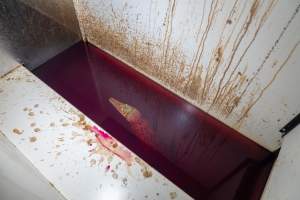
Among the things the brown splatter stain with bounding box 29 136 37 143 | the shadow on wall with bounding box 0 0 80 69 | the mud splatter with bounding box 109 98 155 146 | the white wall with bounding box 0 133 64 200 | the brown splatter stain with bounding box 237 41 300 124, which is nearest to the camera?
the white wall with bounding box 0 133 64 200

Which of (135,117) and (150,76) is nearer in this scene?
(135,117)

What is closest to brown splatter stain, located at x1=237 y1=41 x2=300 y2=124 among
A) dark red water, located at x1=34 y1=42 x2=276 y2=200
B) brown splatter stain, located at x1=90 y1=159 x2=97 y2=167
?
dark red water, located at x1=34 y1=42 x2=276 y2=200

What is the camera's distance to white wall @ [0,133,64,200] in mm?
625

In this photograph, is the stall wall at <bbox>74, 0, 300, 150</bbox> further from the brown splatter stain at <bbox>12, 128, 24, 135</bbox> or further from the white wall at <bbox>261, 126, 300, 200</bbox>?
the brown splatter stain at <bbox>12, 128, 24, 135</bbox>

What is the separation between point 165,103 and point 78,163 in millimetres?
708

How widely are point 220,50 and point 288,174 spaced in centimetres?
59

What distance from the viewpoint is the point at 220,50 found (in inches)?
37.0

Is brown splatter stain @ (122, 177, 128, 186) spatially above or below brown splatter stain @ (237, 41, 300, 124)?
below

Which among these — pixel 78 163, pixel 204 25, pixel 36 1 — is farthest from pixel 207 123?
pixel 36 1

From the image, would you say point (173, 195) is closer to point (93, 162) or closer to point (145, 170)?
point (145, 170)

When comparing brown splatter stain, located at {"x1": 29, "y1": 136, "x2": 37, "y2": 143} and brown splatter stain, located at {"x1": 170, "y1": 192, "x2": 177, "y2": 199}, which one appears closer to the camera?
brown splatter stain, located at {"x1": 170, "y1": 192, "x2": 177, "y2": 199}

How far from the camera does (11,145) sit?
926mm

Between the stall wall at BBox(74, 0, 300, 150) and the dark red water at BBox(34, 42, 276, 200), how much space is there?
0.09m

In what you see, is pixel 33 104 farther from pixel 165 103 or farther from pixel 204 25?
pixel 204 25
